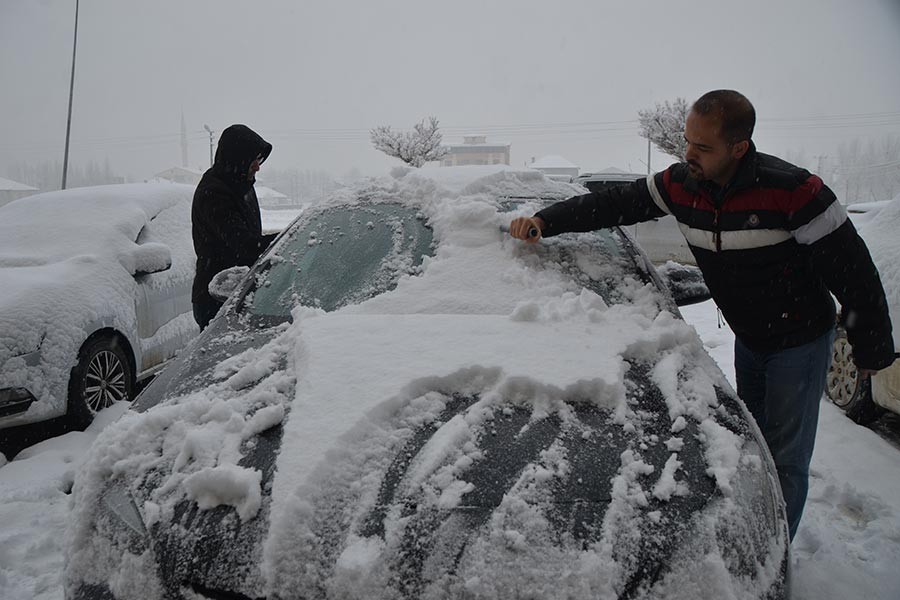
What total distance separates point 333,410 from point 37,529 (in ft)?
6.93

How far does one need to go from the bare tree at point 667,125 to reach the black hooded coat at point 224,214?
19180mm

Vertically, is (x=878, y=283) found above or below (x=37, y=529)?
above

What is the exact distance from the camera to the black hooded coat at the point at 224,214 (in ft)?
11.6

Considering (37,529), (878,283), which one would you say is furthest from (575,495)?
(37,529)

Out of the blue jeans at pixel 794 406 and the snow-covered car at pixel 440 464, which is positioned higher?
the snow-covered car at pixel 440 464

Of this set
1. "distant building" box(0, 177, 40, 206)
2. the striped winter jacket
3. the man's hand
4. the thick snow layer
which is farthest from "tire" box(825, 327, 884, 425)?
"distant building" box(0, 177, 40, 206)

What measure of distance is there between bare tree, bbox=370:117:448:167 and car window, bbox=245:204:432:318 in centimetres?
1538

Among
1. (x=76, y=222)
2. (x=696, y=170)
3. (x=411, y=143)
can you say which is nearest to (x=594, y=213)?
(x=696, y=170)

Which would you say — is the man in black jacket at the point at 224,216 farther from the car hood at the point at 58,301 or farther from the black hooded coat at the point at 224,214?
the car hood at the point at 58,301

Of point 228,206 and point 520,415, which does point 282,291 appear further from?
point 228,206

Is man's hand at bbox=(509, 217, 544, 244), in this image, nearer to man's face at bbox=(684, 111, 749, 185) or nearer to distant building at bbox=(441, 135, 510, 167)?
man's face at bbox=(684, 111, 749, 185)

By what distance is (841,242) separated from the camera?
1.96 metres

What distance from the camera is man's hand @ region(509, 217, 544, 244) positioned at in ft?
7.63

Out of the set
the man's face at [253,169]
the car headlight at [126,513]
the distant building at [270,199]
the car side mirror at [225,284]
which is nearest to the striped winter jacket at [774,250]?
the car side mirror at [225,284]
